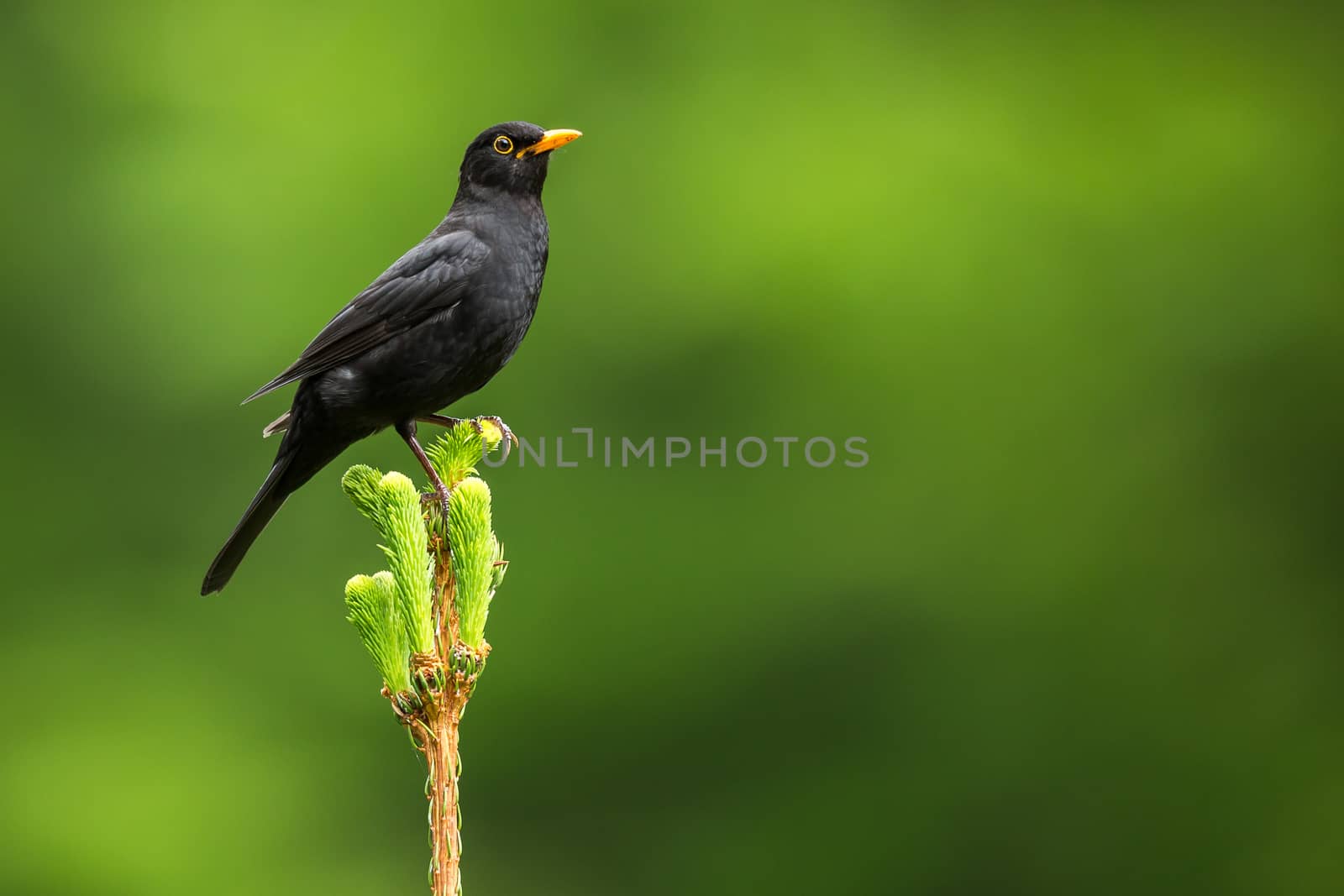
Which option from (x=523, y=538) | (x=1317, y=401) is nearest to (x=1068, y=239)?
(x=1317, y=401)

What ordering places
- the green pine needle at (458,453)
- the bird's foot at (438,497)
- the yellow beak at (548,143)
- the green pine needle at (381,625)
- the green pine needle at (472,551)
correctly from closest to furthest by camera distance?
the green pine needle at (381,625) → the green pine needle at (472,551) → the bird's foot at (438,497) → the green pine needle at (458,453) → the yellow beak at (548,143)

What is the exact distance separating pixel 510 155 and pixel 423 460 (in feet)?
3.93

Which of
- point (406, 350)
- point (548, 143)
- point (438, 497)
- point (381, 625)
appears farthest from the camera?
point (548, 143)

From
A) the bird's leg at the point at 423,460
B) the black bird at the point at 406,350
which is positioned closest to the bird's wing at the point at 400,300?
the black bird at the point at 406,350

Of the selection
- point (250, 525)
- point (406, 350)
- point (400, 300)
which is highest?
point (400, 300)

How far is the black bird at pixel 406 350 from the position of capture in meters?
3.83

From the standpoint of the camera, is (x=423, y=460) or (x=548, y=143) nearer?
(x=423, y=460)

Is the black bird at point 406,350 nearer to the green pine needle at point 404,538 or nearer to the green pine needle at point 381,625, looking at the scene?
the green pine needle at point 404,538

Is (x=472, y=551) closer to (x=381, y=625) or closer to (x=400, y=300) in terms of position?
(x=381, y=625)

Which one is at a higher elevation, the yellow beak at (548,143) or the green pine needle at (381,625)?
the yellow beak at (548,143)

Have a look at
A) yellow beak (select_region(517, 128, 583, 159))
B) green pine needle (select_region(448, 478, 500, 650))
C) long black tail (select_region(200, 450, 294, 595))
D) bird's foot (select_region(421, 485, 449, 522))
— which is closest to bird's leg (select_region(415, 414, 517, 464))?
bird's foot (select_region(421, 485, 449, 522))

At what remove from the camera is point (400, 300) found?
3898 millimetres

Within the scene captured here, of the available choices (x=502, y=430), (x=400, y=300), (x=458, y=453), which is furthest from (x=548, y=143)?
(x=458, y=453)

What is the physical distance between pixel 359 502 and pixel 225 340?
15.0ft
